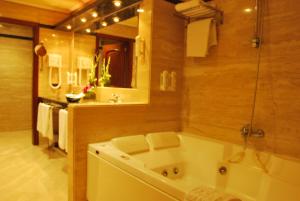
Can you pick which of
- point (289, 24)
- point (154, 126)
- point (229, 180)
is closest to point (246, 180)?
point (229, 180)

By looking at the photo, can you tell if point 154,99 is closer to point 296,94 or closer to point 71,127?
point 71,127

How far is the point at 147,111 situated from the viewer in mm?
2395

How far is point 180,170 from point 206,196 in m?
1.14

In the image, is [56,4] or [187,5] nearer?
[187,5]

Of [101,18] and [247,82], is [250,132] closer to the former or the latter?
[247,82]

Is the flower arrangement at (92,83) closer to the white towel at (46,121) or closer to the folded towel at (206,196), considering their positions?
the white towel at (46,121)

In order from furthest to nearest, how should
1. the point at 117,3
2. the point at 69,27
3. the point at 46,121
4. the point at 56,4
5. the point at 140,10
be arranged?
the point at 69,27 → the point at 56,4 → the point at 46,121 → the point at 117,3 → the point at 140,10

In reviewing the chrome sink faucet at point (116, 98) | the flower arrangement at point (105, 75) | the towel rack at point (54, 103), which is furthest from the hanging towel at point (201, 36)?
the towel rack at point (54, 103)

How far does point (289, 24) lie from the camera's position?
1.82m

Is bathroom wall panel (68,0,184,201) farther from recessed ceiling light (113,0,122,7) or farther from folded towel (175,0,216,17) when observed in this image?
recessed ceiling light (113,0,122,7)

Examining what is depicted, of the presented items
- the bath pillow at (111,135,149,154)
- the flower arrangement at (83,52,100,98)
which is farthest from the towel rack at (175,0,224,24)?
the flower arrangement at (83,52,100,98)

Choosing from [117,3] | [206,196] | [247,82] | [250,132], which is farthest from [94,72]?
[206,196]

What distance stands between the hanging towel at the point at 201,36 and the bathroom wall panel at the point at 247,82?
10 cm

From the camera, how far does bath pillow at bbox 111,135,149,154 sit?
6.56 feet
